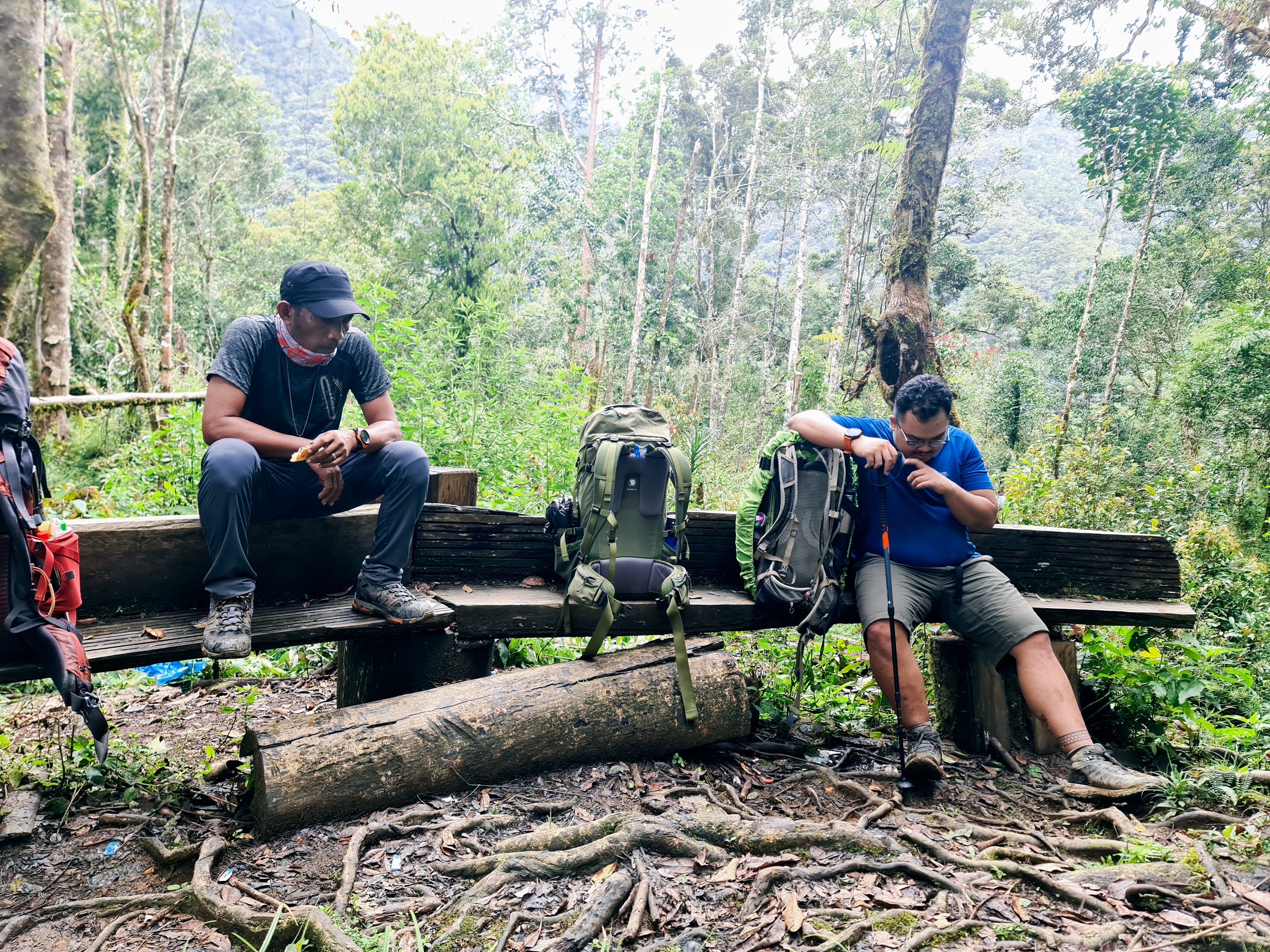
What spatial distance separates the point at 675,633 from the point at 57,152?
45.3ft

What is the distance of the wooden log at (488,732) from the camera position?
2811mm

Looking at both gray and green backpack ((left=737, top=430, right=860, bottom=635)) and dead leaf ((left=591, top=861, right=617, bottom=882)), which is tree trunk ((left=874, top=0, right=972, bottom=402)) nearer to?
gray and green backpack ((left=737, top=430, right=860, bottom=635))

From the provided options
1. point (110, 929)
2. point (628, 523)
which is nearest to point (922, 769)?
point (628, 523)

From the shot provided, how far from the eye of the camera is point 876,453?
3.78 metres

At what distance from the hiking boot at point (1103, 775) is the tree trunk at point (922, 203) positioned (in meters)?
4.01

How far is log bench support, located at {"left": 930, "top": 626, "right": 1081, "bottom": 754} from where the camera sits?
13.2 feet

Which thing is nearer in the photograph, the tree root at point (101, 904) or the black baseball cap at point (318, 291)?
the tree root at point (101, 904)

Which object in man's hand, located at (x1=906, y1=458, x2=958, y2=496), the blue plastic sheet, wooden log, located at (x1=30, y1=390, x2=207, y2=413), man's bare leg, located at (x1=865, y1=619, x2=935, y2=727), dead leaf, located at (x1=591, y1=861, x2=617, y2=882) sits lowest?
the blue plastic sheet

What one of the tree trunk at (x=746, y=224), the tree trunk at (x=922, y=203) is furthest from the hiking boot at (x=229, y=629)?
the tree trunk at (x=746, y=224)

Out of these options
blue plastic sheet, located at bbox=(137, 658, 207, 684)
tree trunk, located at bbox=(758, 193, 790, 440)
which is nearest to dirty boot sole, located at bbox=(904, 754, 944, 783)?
blue plastic sheet, located at bbox=(137, 658, 207, 684)

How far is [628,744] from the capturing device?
3.48 meters

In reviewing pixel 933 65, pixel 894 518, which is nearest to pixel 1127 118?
pixel 933 65

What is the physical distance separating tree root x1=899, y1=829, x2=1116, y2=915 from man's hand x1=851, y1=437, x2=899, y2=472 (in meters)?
1.67

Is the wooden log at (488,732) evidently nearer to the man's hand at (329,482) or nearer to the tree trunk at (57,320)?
the man's hand at (329,482)
